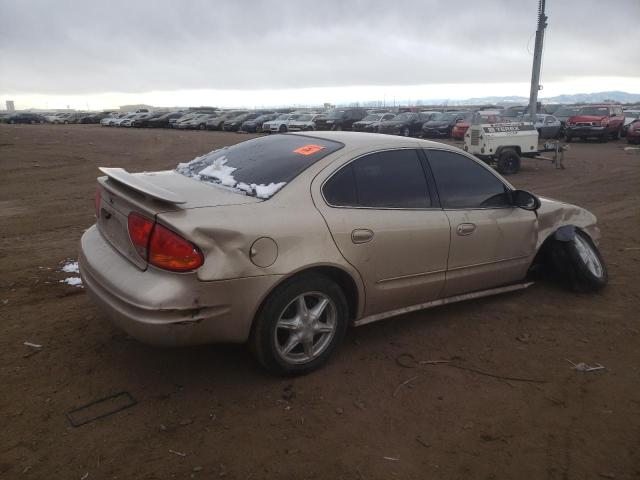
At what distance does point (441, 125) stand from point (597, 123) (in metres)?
7.41

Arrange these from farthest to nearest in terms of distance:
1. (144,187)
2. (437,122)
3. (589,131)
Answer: (437,122), (589,131), (144,187)

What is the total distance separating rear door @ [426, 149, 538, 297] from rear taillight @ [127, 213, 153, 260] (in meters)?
2.20

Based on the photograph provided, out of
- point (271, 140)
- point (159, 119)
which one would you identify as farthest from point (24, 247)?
point (159, 119)

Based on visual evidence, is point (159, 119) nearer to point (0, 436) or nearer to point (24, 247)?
point (24, 247)

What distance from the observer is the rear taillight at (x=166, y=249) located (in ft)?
9.52

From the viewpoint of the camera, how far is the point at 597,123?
25234 millimetres

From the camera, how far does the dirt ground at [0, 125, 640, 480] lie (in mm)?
2693

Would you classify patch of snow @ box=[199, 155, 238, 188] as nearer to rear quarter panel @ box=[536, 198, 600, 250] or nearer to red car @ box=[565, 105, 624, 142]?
rear quarter panel @ box=[536, 198, 600, 250]

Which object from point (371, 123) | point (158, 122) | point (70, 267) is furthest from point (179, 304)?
point (158, 122)

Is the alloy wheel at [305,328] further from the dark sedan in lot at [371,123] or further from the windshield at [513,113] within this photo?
the windshield at [513,113]

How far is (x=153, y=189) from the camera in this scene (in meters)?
3.18

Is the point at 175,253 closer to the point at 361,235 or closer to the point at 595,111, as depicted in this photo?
the point at 361,235

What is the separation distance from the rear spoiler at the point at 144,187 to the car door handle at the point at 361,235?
1.11 metres

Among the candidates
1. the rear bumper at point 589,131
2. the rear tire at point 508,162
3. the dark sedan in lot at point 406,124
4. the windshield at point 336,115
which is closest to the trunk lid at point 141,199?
the rear tire at point 508,162
